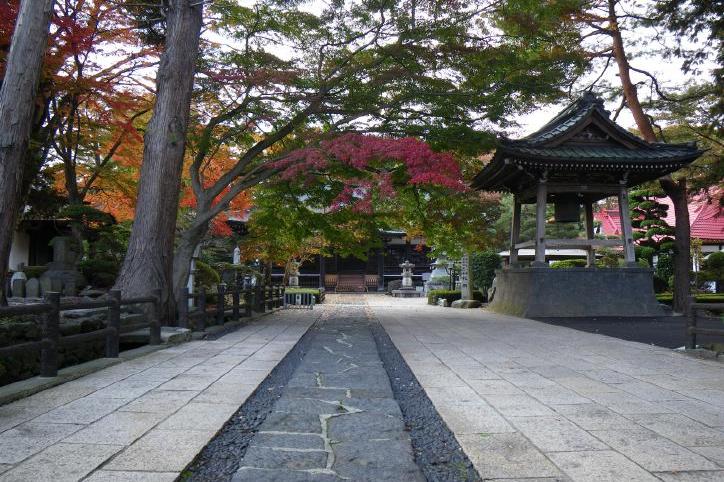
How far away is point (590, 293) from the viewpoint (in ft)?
46.4

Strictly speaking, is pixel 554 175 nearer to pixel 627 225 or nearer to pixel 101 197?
pixel 627 225

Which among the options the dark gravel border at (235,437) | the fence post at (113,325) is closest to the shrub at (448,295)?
the fence post at (113,325)

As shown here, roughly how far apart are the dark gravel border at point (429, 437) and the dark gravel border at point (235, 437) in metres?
1.11

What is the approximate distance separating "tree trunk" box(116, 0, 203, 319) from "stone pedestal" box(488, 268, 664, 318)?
31.2 feet

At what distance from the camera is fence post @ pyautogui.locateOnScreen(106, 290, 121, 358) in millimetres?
6359

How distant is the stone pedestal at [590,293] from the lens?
14.0 meters

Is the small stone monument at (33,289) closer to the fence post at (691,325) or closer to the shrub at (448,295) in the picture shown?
the fence post at (691,325)

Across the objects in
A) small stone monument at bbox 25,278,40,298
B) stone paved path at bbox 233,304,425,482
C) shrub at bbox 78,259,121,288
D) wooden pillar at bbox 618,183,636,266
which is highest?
wooden pillar at bbox 618,183,636,266

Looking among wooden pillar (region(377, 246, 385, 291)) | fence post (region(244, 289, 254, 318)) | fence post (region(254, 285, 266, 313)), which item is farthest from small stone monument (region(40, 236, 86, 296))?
wooden pillar (region(377, 246, 385, 291))

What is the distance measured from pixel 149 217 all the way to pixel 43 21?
12.0 feet

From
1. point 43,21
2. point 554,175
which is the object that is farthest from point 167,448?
point 554,175

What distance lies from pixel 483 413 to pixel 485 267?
19792mm

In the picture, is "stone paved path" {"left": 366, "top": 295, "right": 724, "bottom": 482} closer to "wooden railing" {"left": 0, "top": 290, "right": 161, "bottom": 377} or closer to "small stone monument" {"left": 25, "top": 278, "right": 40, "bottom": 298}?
"wooden railing" {"left": 0, "top": 290, "right": 161, "bottom": 377}

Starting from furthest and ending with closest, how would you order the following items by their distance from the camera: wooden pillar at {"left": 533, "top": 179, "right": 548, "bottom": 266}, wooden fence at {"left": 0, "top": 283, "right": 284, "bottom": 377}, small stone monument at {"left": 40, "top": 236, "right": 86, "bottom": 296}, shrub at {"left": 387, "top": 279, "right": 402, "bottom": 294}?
shrub at {"left": 387, "top": 279, "right": 402, "bottom": 294}
wooden pillar at {"left": 533, "top": 179, "right": 548, "bottom": 266}
small stone monument at {"left": 40, "top": 236, "right": 86, "bottom": 296}
wooden fence at {"left": 0, "top": 283, "right": 284, "bottom": 377}
